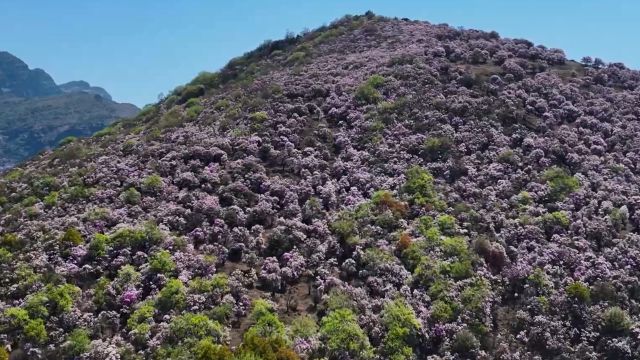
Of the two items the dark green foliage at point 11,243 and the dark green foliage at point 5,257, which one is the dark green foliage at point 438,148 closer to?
the dark green foliage at point 11,243

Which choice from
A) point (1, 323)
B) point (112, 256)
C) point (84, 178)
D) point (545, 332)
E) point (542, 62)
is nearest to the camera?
point (1, 323)

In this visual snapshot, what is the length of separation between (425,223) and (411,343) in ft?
36.6

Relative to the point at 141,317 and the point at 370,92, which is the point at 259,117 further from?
the point at 141,317

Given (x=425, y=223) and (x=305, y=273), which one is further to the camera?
(x=425, y=223)

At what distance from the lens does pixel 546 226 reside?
1532 inches

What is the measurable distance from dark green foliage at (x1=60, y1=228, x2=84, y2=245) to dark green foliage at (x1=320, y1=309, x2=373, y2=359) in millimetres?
16533

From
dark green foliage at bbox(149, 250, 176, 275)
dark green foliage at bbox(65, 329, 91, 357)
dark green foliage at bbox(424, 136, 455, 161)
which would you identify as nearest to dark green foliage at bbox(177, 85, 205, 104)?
dark green foliage at bbox(424, 136, 455, 161)

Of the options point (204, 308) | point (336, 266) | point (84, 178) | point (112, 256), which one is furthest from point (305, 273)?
point (84, 178)

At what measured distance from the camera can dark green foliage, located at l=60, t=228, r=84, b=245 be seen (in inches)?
1391

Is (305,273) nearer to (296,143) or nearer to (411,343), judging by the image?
(411,343)

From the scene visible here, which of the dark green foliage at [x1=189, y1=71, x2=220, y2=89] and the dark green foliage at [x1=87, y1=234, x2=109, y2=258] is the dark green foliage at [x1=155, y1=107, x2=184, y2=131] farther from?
the dark green foliage at [x1=87, y1=234, x2=109, y2=258]

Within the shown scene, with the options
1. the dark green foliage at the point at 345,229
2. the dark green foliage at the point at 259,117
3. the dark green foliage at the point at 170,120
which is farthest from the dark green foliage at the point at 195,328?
the dark green foliage at the point at 170,120

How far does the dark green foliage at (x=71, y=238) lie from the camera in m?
35.3

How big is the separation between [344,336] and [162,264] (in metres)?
11.7
